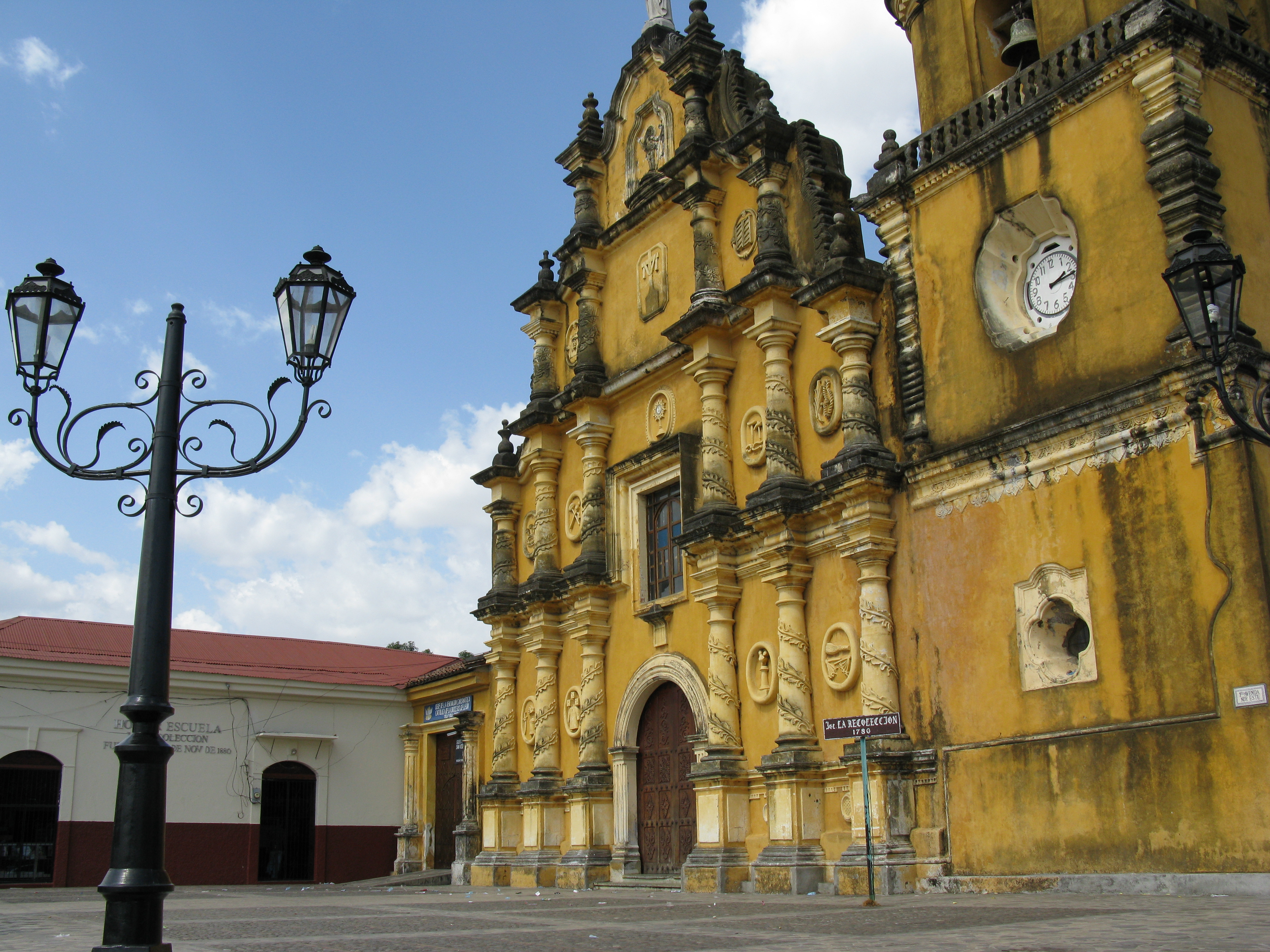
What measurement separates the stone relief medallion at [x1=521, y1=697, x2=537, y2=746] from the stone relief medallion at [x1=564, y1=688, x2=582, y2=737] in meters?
0.76

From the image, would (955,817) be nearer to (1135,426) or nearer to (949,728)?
(949,728)

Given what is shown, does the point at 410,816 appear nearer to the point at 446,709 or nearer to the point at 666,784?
the point at 446,709

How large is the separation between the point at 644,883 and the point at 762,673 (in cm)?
348

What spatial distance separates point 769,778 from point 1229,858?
5.57 meters

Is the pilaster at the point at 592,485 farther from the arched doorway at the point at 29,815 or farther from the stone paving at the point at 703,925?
the arched doorway at the point at 29,815

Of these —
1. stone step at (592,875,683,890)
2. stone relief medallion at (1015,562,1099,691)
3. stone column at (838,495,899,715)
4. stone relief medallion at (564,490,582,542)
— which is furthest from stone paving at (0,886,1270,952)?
stone relief medallion at (564,490,582,542)

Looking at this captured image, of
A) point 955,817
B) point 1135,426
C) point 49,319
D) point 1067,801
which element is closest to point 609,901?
point 955,817

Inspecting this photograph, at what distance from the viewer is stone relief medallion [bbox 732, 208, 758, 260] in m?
16.7

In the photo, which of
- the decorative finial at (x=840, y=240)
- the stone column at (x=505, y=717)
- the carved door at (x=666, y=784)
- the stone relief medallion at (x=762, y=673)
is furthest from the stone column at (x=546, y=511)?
the decorative finial at (x=840, y=240)

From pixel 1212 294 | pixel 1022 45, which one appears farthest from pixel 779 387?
pixel 1212 294

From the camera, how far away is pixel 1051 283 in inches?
478

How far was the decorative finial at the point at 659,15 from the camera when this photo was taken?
20.2 metres

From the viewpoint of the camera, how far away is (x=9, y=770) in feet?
70.0

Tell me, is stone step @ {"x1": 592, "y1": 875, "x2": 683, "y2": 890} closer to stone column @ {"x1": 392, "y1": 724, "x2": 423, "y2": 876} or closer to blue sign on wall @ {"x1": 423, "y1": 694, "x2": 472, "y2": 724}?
blue sign on wall @ {"x1": 423, "y1": 694, "x2": 472, "y2": 724}
